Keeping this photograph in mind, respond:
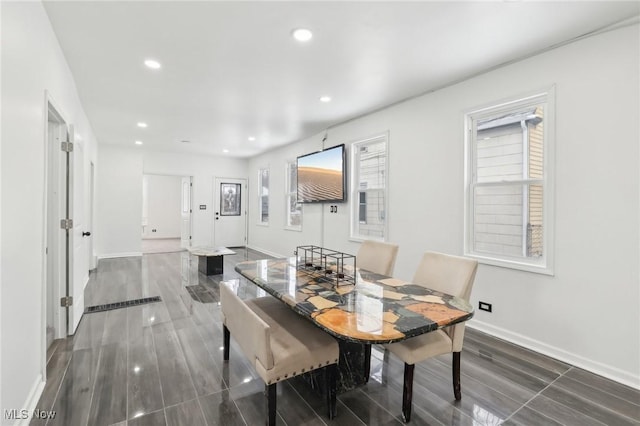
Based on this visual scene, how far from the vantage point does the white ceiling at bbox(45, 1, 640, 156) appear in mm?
2084

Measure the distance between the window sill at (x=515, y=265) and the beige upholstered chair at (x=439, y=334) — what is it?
106cm

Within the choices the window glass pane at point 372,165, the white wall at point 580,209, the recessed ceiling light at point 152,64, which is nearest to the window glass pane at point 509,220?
the white wall at point 580,209

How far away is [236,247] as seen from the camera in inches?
338

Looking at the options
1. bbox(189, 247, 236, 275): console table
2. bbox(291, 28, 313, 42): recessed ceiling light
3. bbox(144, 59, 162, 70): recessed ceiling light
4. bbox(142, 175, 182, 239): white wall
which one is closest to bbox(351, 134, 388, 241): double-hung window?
bbox(291, 28, 313, 42): recessed ceiling light

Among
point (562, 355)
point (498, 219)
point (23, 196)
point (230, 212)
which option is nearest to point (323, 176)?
point (498, 219)

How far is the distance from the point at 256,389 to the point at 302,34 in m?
2.69

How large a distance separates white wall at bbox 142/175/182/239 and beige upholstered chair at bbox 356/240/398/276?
9.07 m

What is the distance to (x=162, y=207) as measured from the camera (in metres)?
10.3

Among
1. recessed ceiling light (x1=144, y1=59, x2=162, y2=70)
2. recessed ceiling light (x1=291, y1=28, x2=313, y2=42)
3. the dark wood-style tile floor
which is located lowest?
the dark wood-style tile floor

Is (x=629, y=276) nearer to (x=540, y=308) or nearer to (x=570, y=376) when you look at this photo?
(x=540, y=308)

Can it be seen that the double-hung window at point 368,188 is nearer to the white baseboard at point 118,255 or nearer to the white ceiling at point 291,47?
the white ceiling at point 291,47

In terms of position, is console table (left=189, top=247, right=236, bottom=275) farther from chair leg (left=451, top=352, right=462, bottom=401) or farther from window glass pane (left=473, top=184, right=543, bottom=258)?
chair leg (left=451, top=352, right=462, bottom=401)

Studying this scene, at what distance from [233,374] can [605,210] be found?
10.2 ft

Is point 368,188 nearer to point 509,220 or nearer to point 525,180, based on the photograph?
point 509,220
